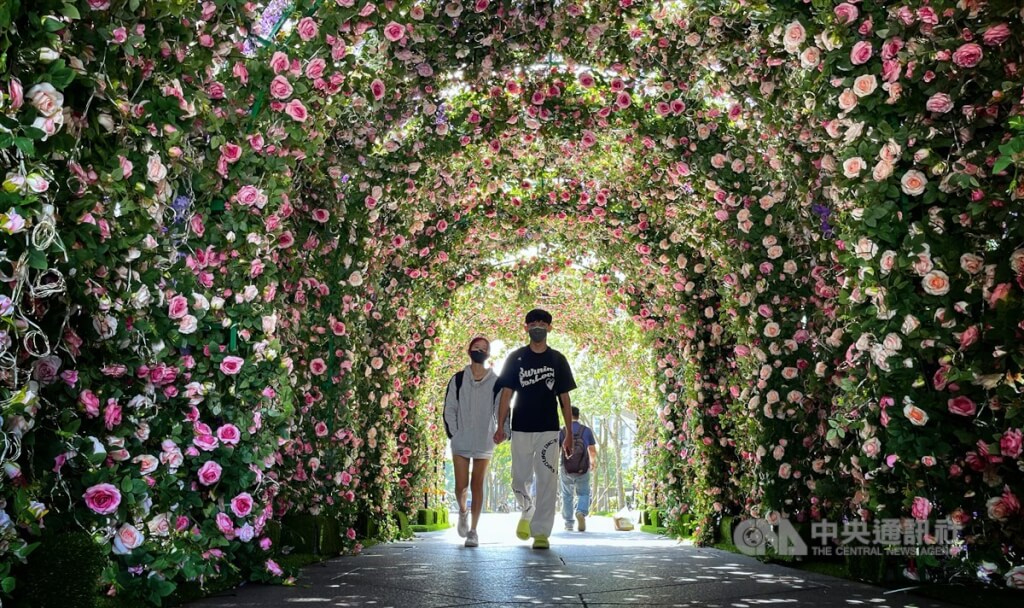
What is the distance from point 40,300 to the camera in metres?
3.02

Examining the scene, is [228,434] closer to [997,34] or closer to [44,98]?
[44,98]

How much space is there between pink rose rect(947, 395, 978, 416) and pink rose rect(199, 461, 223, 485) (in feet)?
10.2

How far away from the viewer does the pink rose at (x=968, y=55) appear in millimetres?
3604

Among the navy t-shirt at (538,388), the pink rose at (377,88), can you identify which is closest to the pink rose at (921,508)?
the navy t-shirt at (538,388)

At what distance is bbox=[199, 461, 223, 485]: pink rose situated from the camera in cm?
408

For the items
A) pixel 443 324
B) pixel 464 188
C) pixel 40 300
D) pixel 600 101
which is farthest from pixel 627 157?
pixel 40 300

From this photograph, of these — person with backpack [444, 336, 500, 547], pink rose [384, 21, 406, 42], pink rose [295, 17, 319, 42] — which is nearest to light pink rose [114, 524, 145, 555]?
pink rose [295, 17, 319, 42]

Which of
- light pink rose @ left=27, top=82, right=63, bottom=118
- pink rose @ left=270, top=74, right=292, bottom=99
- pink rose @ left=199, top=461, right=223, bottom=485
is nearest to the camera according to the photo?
light pink rose @ left=27, top=82, right=63, bottom=118

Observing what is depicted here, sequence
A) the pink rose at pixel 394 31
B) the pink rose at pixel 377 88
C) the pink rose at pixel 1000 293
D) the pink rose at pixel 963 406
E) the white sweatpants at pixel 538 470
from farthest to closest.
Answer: the white sweatpants at pixel 538 470 → the pink rose at pixel 377 88 → the pink rose at pixel 394 31 → the pink rose at pixel 963 406 → the pink rose at pixel 1000 293

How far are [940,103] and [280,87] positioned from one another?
118 inches

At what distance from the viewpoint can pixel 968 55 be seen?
3.62 m

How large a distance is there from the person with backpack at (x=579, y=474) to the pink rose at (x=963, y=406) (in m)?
8.54

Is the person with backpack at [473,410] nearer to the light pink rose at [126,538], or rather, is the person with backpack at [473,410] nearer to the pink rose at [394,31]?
the pink rose at [394,31]

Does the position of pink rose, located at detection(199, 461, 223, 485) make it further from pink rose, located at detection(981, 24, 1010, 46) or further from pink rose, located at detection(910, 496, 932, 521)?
pink rose, located at detection(981, 24, 1010, 46)
